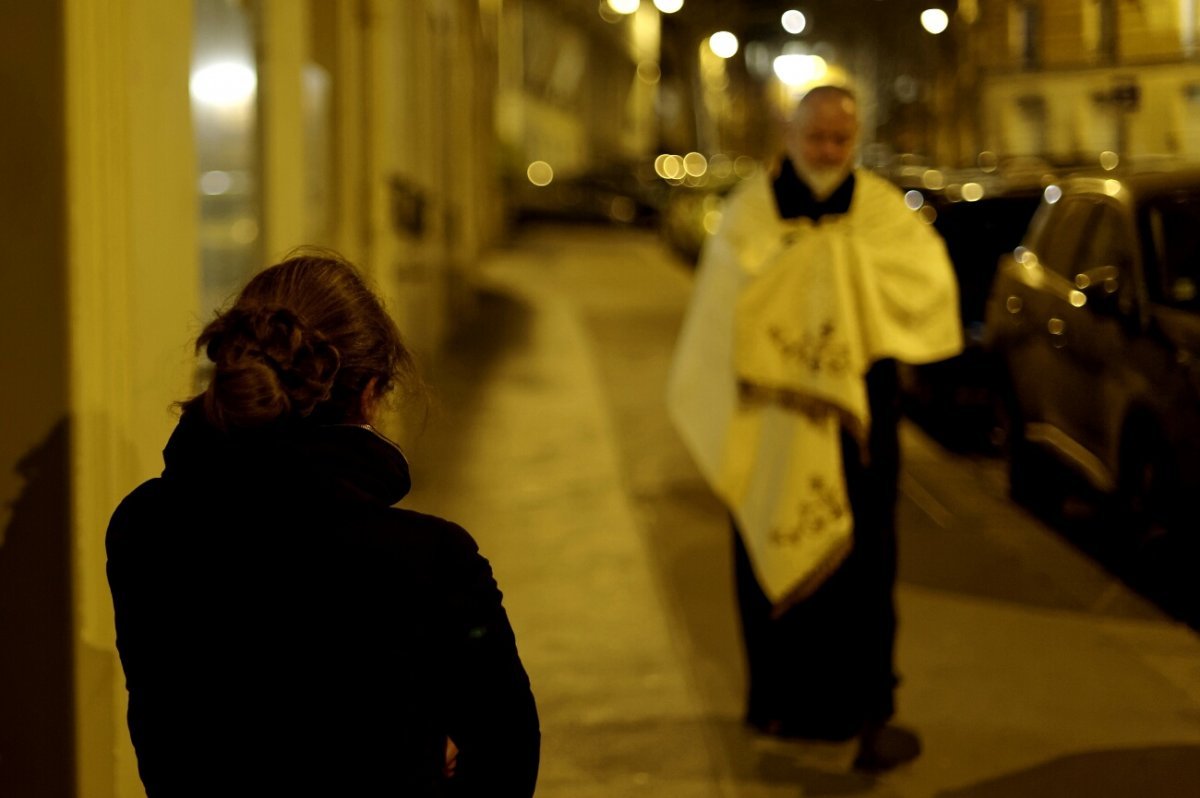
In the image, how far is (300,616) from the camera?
81.7 inches

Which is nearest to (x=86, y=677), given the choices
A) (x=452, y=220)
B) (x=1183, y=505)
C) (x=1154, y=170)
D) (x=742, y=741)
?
(x=742, y=741)

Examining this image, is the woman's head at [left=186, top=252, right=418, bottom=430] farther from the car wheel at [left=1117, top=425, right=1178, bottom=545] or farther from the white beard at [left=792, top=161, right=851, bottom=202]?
the car wheel at [left=1117, top=425, right=1178, bottom=545]

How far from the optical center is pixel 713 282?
5430 millimetres

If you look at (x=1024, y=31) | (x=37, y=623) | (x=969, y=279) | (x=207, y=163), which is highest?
(x=1024, y=31)

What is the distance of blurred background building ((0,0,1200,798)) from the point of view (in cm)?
371

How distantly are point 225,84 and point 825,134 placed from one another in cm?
267

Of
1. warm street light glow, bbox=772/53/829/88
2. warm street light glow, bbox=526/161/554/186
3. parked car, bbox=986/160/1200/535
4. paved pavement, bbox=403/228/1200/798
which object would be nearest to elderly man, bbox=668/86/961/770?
paved pavement, bbox=403/228/1200/798

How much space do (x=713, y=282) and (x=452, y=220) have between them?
12.0 metres

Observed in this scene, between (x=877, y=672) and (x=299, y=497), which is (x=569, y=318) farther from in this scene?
(x=299, y=497)

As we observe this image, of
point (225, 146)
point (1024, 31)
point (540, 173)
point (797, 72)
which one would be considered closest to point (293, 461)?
point (225, 146)

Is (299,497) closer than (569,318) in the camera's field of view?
Yes

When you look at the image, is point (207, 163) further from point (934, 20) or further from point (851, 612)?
point (934, 20)

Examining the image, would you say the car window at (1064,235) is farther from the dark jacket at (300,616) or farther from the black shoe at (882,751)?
the dark jacket at (300,616)

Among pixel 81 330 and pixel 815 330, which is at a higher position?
pixel 81 330
